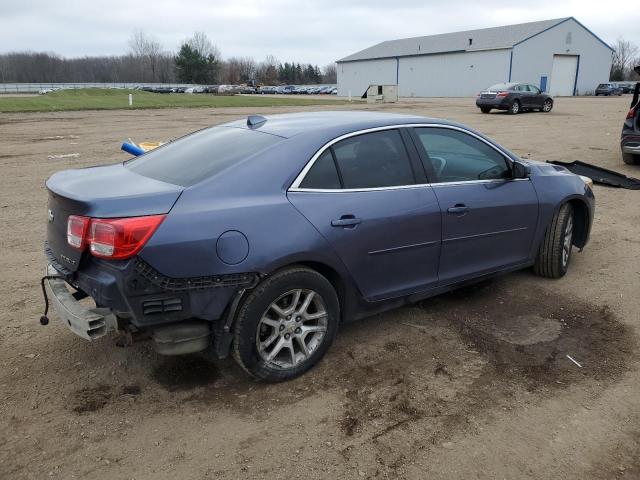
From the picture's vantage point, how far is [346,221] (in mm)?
3395

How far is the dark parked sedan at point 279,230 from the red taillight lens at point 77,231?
12 mm

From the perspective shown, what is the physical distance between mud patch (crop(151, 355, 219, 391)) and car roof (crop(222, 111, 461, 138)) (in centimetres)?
163

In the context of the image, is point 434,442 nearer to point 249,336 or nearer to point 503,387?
point 503,387

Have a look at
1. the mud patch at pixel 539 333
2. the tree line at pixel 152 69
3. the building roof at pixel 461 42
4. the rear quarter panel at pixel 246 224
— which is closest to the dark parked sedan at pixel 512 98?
the mud patch at pixel 539 333

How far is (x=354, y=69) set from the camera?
243 ft

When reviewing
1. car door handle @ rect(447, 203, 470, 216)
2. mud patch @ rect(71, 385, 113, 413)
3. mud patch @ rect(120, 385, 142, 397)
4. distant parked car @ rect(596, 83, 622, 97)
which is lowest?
mud patch @ rect(71, 385, 113, 413)

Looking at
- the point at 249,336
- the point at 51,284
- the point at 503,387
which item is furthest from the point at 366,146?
the point at 51,284

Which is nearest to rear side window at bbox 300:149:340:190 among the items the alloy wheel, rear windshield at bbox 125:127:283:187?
rear windshield at bbox 125:127:283:187

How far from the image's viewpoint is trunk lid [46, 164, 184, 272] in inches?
113

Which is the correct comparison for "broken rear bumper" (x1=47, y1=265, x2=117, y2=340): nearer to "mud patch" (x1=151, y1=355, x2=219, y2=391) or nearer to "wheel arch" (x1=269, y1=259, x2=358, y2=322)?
"mud patch" (x1=151, y1=355, x2=219, y2=391)

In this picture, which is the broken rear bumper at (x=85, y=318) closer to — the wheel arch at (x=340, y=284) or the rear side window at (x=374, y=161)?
the wheel arch at (x=340, y=284)

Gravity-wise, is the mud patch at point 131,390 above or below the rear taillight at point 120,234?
below

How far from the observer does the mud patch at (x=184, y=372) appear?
11.2ft

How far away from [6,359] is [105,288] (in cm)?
142
